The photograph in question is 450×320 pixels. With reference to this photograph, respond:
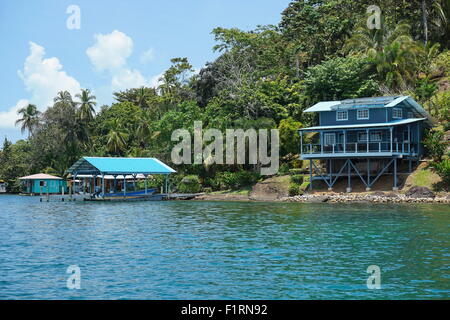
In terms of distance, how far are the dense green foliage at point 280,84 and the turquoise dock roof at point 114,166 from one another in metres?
6.95

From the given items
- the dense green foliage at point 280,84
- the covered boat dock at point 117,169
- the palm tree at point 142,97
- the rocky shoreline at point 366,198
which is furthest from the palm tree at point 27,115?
the rocky shoreline at point 366,198

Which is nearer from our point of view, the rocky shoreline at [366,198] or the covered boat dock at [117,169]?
the rocky shoreline at [366,198]

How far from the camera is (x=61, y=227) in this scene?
29.1 meters

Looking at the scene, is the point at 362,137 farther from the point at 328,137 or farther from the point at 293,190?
the point at 293,190

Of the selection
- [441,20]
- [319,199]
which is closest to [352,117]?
[319,199]

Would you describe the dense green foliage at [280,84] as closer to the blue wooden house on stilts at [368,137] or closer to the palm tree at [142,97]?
the blue wooden house on stilts at [368,137]

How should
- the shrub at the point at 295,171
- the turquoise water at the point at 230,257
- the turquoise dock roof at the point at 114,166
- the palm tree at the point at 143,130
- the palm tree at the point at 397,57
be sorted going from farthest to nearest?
the palm tree at the point at 143,130, the palm tree at the point at 397,57, the shrub at the point at 295,171, the turquoise dock roof at the point at 114,166, the turquoise water at the point at 230,257

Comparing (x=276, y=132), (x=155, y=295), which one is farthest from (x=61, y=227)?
Answer: (x=276, y=132)

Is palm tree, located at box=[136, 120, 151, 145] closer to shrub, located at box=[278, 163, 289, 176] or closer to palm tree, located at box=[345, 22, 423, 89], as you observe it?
shrub, located at box=[278, 163, 289, 176]

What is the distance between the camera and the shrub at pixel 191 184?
202 feet

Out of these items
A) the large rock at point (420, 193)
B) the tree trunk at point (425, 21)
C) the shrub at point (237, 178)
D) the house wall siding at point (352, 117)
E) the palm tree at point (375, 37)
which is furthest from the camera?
the tree trunk at point (425, 21)

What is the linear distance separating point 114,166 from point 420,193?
91.8 feet

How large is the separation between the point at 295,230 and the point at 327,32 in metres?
46.1

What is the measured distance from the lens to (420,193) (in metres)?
44.4
